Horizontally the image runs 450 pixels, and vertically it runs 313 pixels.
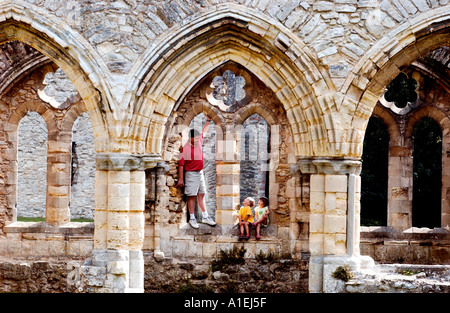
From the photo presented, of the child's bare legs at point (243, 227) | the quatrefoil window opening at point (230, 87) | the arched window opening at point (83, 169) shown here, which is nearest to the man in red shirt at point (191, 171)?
the child's bare legs at point (243, 227)

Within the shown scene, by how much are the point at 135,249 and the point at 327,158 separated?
98.8 inches

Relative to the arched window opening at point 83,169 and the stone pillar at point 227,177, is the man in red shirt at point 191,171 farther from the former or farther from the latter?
the arched window opening at point 83,169

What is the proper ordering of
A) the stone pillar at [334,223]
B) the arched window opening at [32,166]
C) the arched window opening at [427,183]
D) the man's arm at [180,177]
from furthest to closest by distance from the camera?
the arched window opening at [32,166], the arched window opening at [427,183], the man's arm at [180,177], the stone pillar at [334,223]

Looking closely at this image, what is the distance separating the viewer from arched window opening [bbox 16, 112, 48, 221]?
19688mm

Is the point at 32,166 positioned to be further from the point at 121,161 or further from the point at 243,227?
the point at 121,161

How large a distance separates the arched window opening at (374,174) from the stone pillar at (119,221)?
8.05 m

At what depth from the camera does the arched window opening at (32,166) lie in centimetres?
1969

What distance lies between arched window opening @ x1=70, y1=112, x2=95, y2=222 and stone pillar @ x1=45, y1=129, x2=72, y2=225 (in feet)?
24.2

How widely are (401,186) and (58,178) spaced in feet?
16.2

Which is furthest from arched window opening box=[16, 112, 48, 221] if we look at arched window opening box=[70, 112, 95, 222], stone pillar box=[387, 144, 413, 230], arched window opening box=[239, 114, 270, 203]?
stone pillar box=[387, 144, 413, 230]

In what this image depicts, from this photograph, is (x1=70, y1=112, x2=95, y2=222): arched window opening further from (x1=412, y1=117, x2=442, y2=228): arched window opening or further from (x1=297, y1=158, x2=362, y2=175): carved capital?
(x1=297, y1=158, x2=362, y2=175): carved capital

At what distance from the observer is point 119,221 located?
9.72 metres

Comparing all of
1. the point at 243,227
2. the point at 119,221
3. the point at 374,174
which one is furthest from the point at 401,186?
the point at 374,174
